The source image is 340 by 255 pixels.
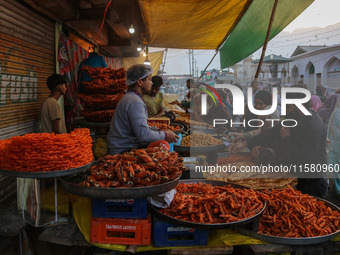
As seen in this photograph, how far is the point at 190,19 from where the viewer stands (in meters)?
6.39

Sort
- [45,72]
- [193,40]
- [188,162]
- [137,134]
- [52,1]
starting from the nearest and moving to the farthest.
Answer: [137,134] → [188,162] → [52,1] → [45,72] → [193,40]

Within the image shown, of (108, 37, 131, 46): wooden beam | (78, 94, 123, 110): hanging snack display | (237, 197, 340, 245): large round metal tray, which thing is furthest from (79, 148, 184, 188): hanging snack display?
(108, 37, 131, 46): wooden beam

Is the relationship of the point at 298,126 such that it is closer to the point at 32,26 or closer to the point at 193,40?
the point at 32,26

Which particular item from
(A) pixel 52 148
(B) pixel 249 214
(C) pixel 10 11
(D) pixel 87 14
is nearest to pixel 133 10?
(D) pixel 87 14

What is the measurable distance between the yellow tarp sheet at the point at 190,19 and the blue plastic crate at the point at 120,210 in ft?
13.5

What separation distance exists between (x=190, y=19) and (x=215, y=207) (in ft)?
16.9

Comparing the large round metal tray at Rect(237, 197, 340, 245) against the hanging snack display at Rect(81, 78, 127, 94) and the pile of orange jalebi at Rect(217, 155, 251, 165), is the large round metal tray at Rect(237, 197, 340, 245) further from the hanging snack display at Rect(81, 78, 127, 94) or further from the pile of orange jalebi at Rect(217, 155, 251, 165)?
the hanging snack display at Rect(81, 78, 127, 94)

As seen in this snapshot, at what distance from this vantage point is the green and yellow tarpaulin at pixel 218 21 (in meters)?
5.45

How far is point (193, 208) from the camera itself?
7.98 ft

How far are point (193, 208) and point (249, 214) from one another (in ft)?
1.61

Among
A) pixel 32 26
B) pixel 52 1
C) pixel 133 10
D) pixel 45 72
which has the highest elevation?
pixel 133 10

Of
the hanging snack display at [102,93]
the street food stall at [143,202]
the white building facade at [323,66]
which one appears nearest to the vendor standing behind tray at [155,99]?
the hanging snack display at [102,93]

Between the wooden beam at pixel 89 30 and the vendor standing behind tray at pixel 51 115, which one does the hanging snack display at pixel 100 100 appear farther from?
the wooden beam at pixel 89 30

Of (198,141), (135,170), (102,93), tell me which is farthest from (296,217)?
(102,93)
